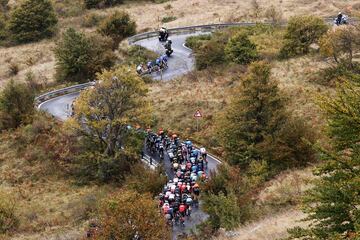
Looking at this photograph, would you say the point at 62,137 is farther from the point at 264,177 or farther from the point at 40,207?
the point at 264,177

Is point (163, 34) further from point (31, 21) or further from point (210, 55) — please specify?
point (31, 21)

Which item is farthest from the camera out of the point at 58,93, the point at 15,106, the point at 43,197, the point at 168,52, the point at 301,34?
the point at 168,52

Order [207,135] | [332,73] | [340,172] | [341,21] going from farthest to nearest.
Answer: [341,21] → [332,73] → [207,135] → [340,172]

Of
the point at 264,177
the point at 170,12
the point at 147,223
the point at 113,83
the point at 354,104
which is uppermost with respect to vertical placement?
the point at 354,104

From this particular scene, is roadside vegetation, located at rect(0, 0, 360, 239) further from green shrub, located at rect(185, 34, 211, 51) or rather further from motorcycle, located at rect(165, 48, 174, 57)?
motorcycle, located at rect(165, 48, 174, 57)

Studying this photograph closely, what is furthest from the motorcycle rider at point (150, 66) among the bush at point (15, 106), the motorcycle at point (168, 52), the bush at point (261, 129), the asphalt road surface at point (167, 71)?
the bush at point (261, 129)

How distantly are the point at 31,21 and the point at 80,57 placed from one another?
72.9 feet

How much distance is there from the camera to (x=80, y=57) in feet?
197

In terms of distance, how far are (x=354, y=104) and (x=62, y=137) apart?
35.8 meters

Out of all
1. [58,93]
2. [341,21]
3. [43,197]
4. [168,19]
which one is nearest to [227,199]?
[43,197]

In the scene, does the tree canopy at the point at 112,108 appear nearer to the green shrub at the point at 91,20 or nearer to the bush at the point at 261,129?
the bush at the point at 261,129

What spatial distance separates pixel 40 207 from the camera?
1427 inches

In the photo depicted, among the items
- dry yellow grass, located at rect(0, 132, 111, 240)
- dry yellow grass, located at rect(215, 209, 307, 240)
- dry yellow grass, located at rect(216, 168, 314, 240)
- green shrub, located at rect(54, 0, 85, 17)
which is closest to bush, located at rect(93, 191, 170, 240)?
dry yellow grass, located at rect(215, 209, 307, 240)

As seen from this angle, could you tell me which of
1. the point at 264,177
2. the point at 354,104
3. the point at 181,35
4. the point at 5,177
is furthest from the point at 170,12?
the point at 354,104
